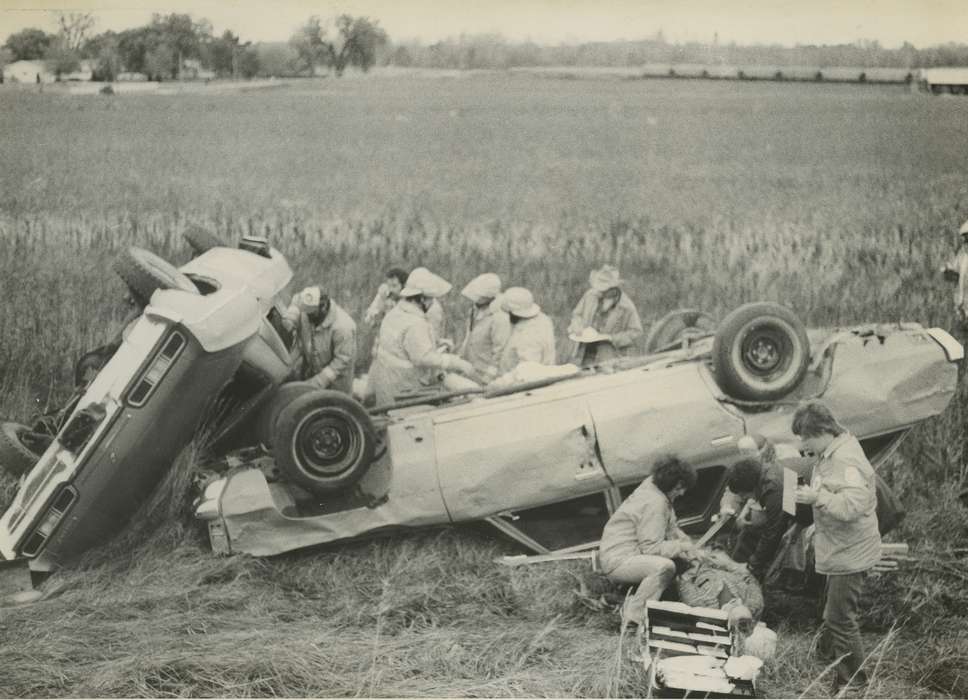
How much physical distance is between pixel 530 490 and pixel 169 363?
1547 millimetres

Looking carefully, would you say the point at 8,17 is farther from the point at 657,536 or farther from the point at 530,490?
the point at 657,536

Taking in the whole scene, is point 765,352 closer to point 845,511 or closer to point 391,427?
point 845,511

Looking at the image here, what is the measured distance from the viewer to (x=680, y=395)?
467 cm

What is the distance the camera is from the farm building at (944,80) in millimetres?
4996

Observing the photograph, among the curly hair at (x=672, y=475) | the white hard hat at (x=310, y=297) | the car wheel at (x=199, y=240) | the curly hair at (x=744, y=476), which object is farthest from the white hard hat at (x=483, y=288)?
the curly hair at (x=744, y=476)

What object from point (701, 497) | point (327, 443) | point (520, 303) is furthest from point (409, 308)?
point (701, 497)

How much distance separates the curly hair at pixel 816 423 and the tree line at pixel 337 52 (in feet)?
6.10

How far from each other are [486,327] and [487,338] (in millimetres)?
60

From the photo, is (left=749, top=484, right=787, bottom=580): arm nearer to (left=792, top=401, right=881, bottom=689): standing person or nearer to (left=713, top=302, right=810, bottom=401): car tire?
(left=792, top=401, right=881, bottom=689): standing person

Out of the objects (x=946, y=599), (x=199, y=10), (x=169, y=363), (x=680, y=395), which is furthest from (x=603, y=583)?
(x=199, y=10)

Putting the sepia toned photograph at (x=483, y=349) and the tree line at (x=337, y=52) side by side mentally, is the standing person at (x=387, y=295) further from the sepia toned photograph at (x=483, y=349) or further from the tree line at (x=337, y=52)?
the tree line at (x=337, y=52)

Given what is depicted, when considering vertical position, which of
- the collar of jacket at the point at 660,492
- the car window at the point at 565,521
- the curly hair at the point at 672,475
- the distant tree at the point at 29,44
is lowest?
the car window at the point at 565,521

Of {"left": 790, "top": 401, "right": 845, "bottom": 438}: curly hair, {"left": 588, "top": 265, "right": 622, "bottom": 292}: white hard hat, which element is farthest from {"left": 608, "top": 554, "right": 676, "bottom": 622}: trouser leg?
{"left": 588, "top": 265, "right": 622, "bottom": 292}: white hard hat

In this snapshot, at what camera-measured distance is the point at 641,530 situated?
14.4 feet
